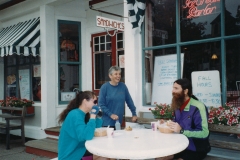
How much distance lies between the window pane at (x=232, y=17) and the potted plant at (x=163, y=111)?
58.7 inches

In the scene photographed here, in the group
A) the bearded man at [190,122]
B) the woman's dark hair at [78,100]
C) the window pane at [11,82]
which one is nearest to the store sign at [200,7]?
the bearded man at [190,122]

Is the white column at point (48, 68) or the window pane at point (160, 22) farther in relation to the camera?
the white column at point (48, 68)

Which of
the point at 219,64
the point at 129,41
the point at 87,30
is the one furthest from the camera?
the point at 87,30

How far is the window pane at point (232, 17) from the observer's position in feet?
14.5

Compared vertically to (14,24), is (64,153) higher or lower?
lower

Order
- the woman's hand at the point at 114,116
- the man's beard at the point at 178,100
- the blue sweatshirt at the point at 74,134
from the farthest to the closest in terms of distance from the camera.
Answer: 1. the woman's hand at the point at 114,116
2. the man's beard at the point at 178,100
3. the blue sweatshirt at the point at 74,134

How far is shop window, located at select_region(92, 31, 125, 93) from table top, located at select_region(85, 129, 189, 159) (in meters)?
3.84

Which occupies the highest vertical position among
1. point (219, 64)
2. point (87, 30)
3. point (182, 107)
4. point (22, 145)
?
point (87, 30)

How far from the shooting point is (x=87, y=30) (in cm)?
781

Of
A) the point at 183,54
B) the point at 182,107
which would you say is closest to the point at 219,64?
the point at 183,54

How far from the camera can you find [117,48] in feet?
23.2

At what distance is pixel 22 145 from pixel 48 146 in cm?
156

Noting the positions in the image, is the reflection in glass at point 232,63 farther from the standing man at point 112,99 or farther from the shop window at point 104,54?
the shop window at point 104,54

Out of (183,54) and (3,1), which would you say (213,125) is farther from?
(3,1)
